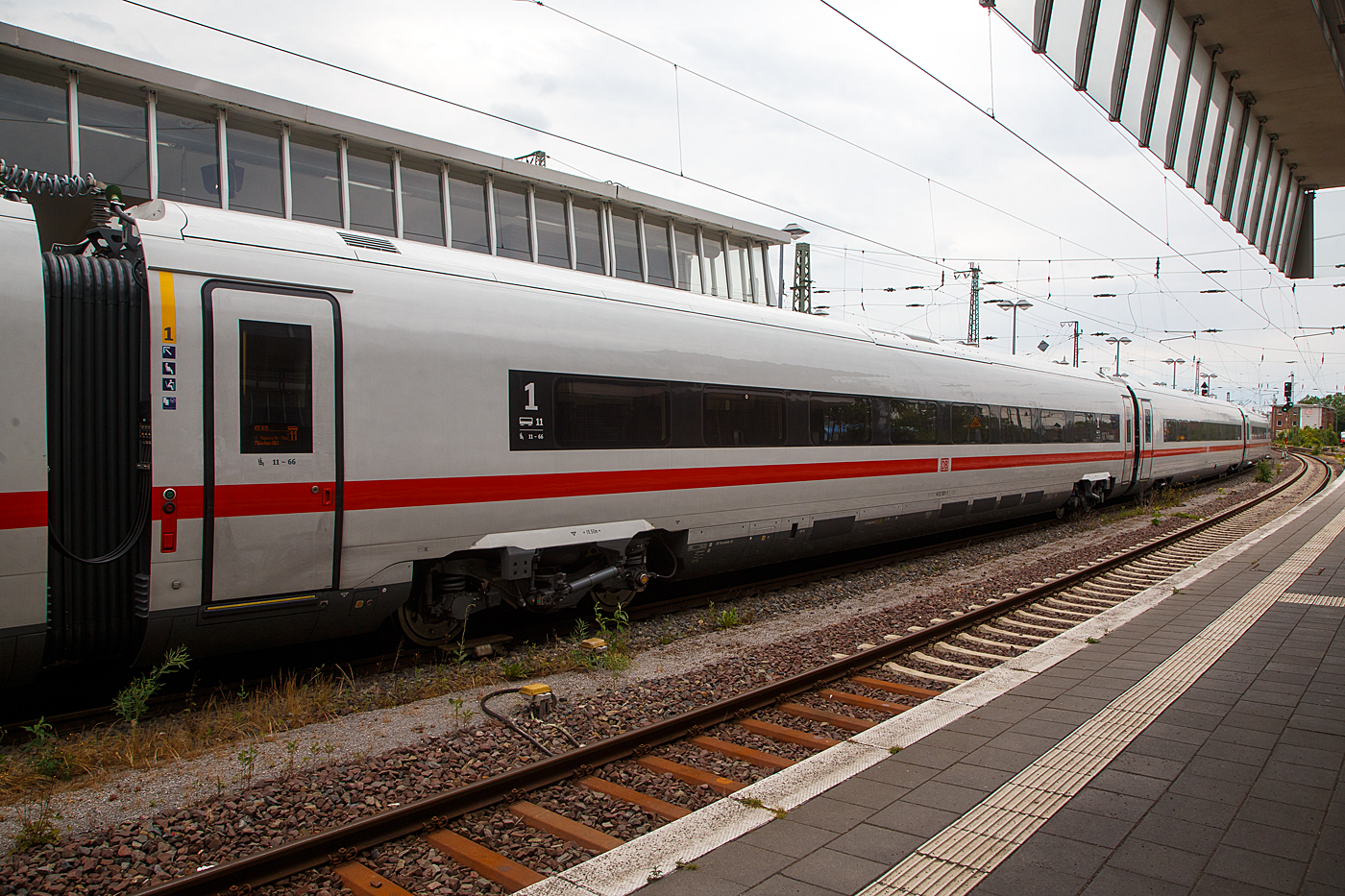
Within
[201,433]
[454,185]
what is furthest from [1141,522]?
[201,433]

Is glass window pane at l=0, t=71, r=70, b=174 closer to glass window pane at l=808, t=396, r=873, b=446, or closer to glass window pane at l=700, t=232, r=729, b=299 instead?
glass window pane at l=808, t=396, r=873, b=446

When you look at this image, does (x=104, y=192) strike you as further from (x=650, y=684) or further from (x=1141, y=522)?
(x=1141, y=522)

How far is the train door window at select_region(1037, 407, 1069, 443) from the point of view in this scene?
15992 mm

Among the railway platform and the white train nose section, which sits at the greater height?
the white train nose section

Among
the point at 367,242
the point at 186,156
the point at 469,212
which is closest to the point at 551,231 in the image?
the point at 469,212

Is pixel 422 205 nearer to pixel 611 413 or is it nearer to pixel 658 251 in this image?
pixel 658 251

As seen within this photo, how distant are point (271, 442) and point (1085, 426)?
17093 millimetres

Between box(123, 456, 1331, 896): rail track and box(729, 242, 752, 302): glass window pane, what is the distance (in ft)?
56.2

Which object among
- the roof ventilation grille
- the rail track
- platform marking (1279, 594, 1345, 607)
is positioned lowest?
the rail track

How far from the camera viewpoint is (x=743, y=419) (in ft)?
29.7

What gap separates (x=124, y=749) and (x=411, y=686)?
6.08 feet

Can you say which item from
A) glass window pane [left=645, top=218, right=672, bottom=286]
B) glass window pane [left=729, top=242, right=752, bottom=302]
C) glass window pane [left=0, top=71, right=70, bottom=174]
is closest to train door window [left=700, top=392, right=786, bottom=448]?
glass window pane [left=0, top=71, right=70, bottom=174]

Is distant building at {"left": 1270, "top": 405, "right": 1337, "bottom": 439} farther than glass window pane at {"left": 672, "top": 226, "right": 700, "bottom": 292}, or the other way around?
distant building at {"left": 1270, "top": 405, "right": 1337, "bottom": 439}

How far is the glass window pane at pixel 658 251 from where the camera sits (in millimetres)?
22078
